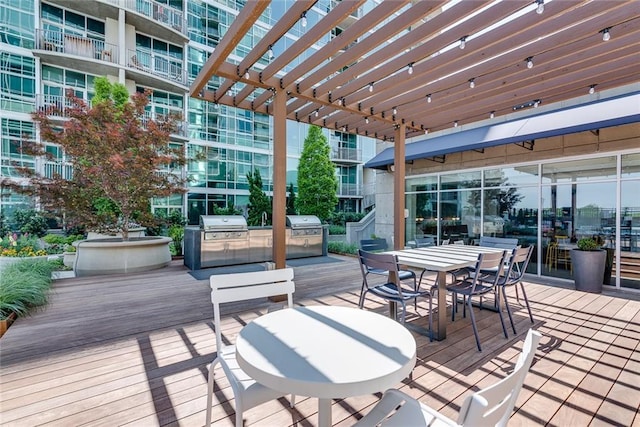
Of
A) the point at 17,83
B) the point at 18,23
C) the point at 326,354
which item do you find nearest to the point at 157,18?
the point at 18,23

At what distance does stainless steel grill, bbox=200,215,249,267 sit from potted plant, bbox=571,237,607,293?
6677 millimetres

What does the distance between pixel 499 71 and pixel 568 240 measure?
13.5 ft

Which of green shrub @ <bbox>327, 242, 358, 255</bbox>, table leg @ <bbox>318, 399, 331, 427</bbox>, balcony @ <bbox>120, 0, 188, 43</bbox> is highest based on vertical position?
balcony @ <bbox>120, 0, 188, 43</bbox>

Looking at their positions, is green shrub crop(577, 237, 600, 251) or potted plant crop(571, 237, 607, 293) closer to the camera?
potted plant crop(571, 237, 607, 293)

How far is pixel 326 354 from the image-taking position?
126cm

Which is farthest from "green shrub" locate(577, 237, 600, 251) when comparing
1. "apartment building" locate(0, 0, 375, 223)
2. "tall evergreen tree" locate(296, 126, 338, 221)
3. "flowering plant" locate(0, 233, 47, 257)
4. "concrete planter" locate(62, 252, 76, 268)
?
"flowering plant" locate(0, 233, 47, 257)

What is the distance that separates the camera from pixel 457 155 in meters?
7.74

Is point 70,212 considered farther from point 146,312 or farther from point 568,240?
point 568,240

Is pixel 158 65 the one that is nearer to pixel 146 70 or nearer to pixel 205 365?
pixel 146 70

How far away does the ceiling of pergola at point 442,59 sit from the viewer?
9.53 feet

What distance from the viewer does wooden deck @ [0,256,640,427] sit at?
6.59 ft

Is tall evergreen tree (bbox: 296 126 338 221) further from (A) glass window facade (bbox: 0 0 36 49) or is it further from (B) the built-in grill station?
(A) glass window facade (bbox: 0 0 36 49)

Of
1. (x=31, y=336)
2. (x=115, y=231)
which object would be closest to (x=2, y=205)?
(x=115, y=231)

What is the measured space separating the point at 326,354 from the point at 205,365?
6.07 feet
